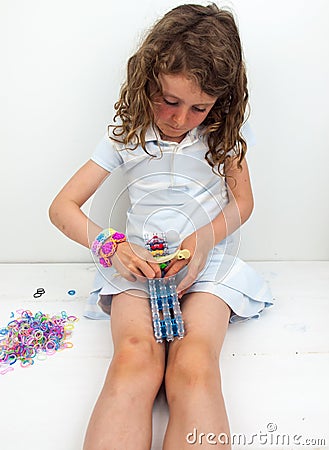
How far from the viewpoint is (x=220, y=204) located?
1.11m

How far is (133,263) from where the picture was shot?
974 mm

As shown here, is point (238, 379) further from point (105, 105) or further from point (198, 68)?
point (105, 105)

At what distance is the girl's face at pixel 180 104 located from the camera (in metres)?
0.90

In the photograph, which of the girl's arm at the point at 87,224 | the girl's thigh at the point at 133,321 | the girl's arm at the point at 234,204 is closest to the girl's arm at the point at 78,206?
the girl's arm at the point at 87,224

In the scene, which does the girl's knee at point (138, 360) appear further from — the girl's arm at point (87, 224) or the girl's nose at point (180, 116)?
the girl's nose at point (180, 116)

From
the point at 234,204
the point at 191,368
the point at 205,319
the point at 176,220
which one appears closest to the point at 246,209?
the point at 234,204

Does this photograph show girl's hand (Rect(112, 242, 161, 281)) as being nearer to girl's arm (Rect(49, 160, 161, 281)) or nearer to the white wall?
girl's arm (Rect(49, 160, 161, 281))

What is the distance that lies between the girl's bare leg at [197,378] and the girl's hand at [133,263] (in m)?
0.10

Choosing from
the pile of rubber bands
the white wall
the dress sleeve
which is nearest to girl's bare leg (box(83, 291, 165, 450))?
the pile of rubber bands

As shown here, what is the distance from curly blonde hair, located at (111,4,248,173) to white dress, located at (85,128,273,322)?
1.3 inches

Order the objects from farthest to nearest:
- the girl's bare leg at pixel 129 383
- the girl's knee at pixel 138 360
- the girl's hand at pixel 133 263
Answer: the girl's hand at pixel 133 263 < the girl's knee at pixel 138 360 < the girl's bare leg at pixel 129 383

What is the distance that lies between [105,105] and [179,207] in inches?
12.6

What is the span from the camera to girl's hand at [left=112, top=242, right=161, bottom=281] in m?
0.97

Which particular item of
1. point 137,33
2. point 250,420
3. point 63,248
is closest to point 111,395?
point 250,420
